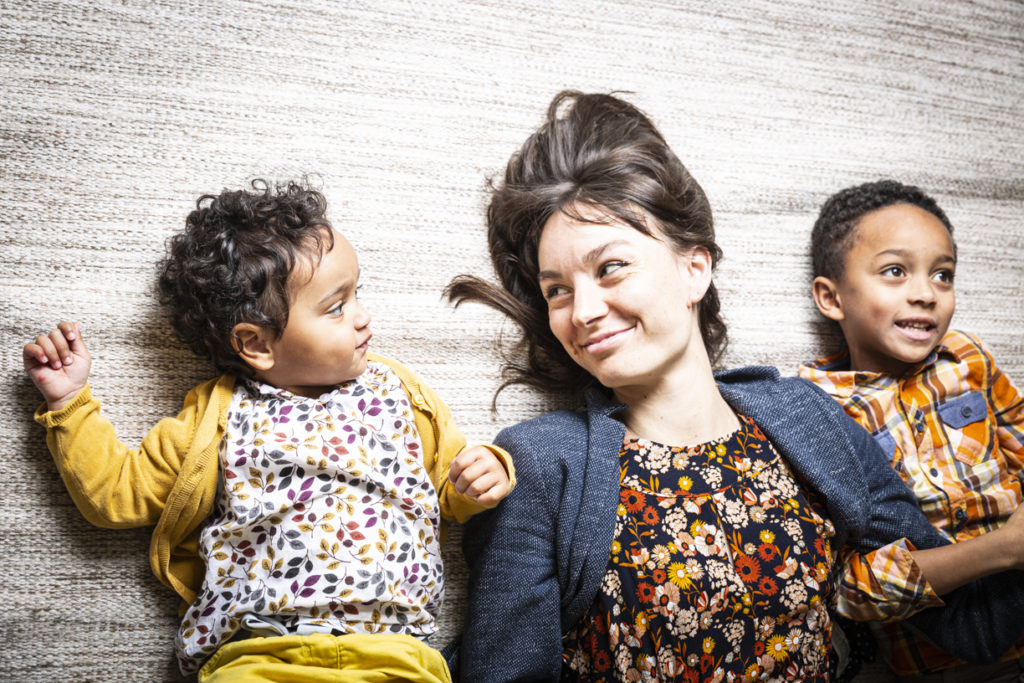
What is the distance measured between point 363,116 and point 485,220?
0.28 m

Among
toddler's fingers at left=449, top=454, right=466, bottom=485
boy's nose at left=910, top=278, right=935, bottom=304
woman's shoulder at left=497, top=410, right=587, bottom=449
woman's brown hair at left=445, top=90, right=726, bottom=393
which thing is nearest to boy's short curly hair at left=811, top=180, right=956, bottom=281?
boy's nose at left=910, top=278, right=935, bottom=304

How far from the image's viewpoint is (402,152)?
121 cm

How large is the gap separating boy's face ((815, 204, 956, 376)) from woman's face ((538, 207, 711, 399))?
0.41m

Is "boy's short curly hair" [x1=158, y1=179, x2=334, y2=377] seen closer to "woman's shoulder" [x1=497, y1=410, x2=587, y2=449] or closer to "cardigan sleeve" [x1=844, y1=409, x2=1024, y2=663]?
"woman's shoulder" [x1=497, y1=410, x2=587, y2=449]

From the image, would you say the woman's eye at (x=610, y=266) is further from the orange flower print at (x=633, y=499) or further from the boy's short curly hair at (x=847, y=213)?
the boy's short curly hair at (x=847, y=213)

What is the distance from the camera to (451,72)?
1252 mm

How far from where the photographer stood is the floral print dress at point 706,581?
0.98 meters

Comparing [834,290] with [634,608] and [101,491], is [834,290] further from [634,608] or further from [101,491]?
[101,491]

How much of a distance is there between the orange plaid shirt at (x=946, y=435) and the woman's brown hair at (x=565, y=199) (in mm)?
322

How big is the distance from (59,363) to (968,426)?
152 cm

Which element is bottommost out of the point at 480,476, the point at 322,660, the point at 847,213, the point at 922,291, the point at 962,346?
the point at 322,660

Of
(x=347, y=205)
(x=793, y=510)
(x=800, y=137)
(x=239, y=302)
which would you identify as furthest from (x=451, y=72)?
(x=793, y=510)

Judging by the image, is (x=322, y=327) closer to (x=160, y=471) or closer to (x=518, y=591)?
(x=160, y=471)

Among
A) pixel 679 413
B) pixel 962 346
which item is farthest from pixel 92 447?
pixel 962 346
